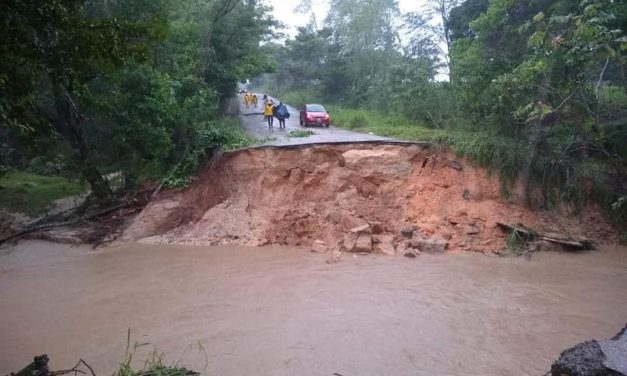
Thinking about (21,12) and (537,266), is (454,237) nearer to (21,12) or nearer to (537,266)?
(537,266)

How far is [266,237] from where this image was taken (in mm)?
13117

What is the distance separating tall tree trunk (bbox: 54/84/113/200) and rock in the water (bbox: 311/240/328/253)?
7.46 metres

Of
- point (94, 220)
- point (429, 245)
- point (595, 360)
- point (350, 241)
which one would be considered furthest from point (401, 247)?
point (94, 220)

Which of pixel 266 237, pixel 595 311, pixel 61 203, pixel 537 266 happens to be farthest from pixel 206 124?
pixel 595 311

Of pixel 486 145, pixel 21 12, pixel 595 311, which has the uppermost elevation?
pixel 21 12

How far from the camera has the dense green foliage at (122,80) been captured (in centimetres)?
493

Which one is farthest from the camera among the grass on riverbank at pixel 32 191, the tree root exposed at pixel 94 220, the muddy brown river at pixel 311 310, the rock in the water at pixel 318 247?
the grass on riverbank at pixel 32 191

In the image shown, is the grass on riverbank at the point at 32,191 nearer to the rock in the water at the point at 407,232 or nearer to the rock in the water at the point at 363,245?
the rock in the water at the point at 363,245

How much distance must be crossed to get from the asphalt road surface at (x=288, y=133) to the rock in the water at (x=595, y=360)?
9.80m

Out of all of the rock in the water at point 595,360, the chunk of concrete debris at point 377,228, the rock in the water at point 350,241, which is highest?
the rock in the water at point 595,360

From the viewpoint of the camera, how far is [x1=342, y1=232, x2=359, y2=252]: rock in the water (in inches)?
475

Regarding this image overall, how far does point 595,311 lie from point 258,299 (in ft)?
19.1

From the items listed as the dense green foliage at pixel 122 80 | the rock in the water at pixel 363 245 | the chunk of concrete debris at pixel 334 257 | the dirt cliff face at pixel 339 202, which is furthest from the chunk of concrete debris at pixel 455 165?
the dense green foliage at pixel 122 80

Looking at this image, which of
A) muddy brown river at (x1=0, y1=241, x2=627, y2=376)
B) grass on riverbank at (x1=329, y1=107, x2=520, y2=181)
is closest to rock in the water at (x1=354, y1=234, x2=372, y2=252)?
muddy brown river at (x1=0, y1=241, x2=627, y2=376)
